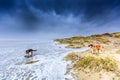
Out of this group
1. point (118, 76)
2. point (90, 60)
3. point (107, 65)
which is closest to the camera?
point (118, 76)

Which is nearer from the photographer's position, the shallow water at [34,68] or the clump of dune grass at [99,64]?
the clump of dune grass at [99,64]

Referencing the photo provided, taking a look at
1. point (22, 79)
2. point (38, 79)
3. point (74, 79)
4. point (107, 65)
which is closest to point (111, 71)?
point (107, 65)

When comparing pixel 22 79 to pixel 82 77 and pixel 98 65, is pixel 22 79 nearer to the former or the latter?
pixel 82 77

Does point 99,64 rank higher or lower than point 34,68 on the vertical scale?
higher

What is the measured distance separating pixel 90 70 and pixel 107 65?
1578mm

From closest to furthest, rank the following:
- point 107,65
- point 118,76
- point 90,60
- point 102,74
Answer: point 118,76, point 102,74, point 107,65, point 90,60

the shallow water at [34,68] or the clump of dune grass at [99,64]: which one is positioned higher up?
the clump of dune grass at [99,64]

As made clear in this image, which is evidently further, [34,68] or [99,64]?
[34,68]

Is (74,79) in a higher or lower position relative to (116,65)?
lower

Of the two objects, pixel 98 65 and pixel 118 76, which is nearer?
pixel 118 76

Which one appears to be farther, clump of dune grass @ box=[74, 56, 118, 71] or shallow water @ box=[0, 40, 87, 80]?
shallow water @ box=[0, 40, 87, 80]

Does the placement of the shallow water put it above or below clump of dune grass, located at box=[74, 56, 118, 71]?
below

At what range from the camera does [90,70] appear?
1344 cm

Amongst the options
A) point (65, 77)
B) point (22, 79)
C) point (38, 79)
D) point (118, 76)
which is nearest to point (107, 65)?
point (118, 76)
